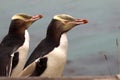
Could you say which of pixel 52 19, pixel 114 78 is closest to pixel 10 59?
pixel 52 19

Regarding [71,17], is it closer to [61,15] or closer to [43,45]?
[61,15]

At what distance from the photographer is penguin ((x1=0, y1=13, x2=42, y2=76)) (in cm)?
473

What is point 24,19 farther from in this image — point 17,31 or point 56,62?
point 56,62

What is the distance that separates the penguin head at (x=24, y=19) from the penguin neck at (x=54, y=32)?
0.45 m

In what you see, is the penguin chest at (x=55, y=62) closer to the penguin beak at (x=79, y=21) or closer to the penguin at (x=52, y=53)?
the penguin at (x=52, y=53)

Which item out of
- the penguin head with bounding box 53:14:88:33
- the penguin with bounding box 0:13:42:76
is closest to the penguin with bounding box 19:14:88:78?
the penguin head with bounding box 53:14:88:33

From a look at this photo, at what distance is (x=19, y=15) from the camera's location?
213 inches

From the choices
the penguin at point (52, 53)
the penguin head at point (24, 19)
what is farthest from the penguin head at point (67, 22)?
the penguin head at point (24, 19)

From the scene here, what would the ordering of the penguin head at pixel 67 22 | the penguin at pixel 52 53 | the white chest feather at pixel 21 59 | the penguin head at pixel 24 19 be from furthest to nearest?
the penguin head at pixel 24 19 < the penguin head at pixel 67 22 < the white chest feather at pixel 21 59 < the penguin at pixel 52 53

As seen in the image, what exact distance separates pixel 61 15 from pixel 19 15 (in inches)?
27.2

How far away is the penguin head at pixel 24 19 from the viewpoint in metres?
5.28

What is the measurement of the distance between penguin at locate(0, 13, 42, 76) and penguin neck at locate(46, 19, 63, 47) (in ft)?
1.05

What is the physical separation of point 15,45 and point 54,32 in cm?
54

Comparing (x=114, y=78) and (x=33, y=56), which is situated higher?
(x=114, y=78)
